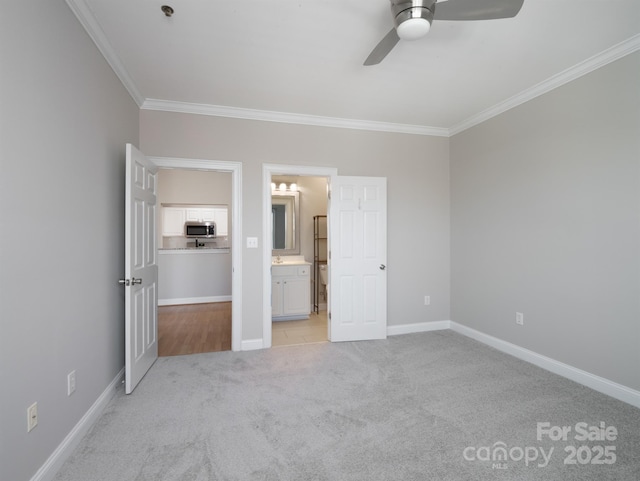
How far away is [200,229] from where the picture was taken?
19.0ft

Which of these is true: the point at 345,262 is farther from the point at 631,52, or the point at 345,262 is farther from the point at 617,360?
the point at 631,52

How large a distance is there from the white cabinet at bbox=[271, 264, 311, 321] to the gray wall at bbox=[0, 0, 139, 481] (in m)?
2.36

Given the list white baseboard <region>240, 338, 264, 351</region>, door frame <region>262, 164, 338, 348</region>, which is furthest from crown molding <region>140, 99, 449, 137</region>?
white baseboard <region>240, 338, 264, 351</region>

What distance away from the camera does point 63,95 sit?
1712mm

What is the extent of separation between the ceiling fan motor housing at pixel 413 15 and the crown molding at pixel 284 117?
1956 mm

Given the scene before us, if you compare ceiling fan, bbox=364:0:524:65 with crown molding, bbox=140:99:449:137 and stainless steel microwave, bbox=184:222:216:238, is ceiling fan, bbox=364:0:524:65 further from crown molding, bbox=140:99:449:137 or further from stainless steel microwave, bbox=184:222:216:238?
stainless steel microwave, bbox=184:222:216:238

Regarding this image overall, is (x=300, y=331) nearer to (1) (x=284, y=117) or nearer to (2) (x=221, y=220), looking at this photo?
(1) (x=284, y=117)

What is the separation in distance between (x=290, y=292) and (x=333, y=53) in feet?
10.6

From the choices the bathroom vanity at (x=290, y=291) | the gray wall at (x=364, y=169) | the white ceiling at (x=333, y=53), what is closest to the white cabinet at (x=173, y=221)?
the bathroom vanity at (x=290, y=291)

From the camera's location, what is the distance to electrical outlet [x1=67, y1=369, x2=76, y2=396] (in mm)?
1755

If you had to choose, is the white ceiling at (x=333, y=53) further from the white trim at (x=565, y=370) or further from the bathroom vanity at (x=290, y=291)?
the white trim at (x=565, y=370)

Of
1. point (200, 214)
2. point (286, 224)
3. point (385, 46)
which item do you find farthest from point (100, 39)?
point (200, 214)

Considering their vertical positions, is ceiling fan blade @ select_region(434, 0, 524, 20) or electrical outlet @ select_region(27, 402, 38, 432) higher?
ceiling fan blade @ select_region(434, 0, 524, 20)

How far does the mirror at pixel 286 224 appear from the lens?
17.5 feet
